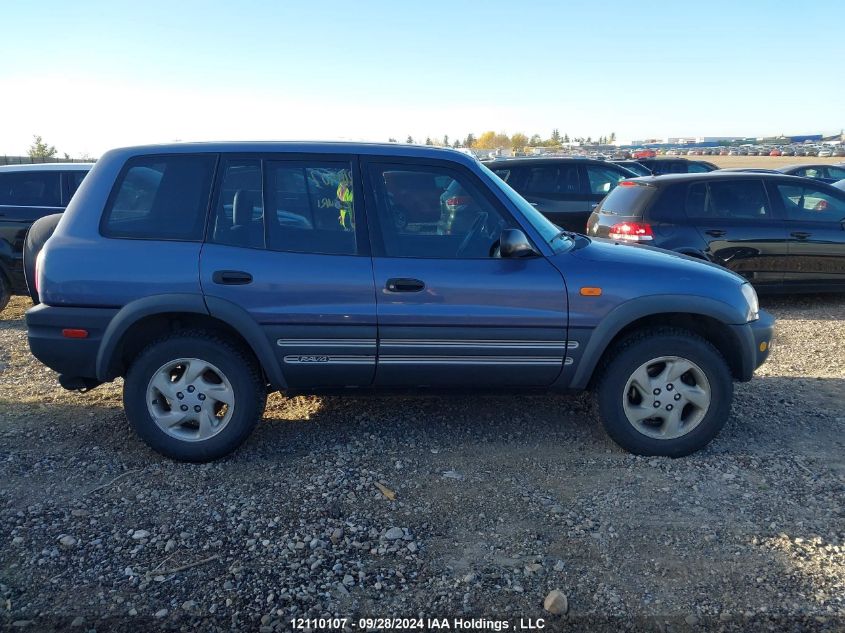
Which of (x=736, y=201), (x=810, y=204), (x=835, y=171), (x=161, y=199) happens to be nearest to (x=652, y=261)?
(x=161, y=199)

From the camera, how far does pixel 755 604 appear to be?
285 centimetres

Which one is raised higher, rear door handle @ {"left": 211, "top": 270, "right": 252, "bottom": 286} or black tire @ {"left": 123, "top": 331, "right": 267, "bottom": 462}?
rear door handle @ {"left": 211, "top": 270, "right": 252, "bottom": 286}

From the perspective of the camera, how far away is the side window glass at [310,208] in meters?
3.99

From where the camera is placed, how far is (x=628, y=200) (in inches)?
324

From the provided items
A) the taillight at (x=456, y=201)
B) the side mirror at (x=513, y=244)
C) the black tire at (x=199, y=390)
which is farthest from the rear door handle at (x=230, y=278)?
the side mirror at (x=513, y=244)

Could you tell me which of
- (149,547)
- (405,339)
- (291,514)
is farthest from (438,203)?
(149,547)

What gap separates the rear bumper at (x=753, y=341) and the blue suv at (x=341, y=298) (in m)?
0.02

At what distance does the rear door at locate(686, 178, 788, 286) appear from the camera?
7.93 meters

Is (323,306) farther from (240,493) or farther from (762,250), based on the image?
(762,250)

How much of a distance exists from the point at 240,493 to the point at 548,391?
1854mm

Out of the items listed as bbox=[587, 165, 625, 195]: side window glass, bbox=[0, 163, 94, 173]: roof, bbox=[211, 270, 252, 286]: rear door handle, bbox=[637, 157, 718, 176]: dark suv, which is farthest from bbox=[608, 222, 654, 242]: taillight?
bbox=[637, 157, 718, 176]: dark suv

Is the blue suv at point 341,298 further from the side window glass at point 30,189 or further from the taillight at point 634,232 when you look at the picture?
the side window glass at point 30,189

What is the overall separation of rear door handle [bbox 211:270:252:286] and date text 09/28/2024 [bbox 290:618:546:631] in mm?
1858

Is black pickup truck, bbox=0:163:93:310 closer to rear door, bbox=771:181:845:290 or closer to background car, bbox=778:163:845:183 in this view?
rear door, bbox=771:181:845:290
